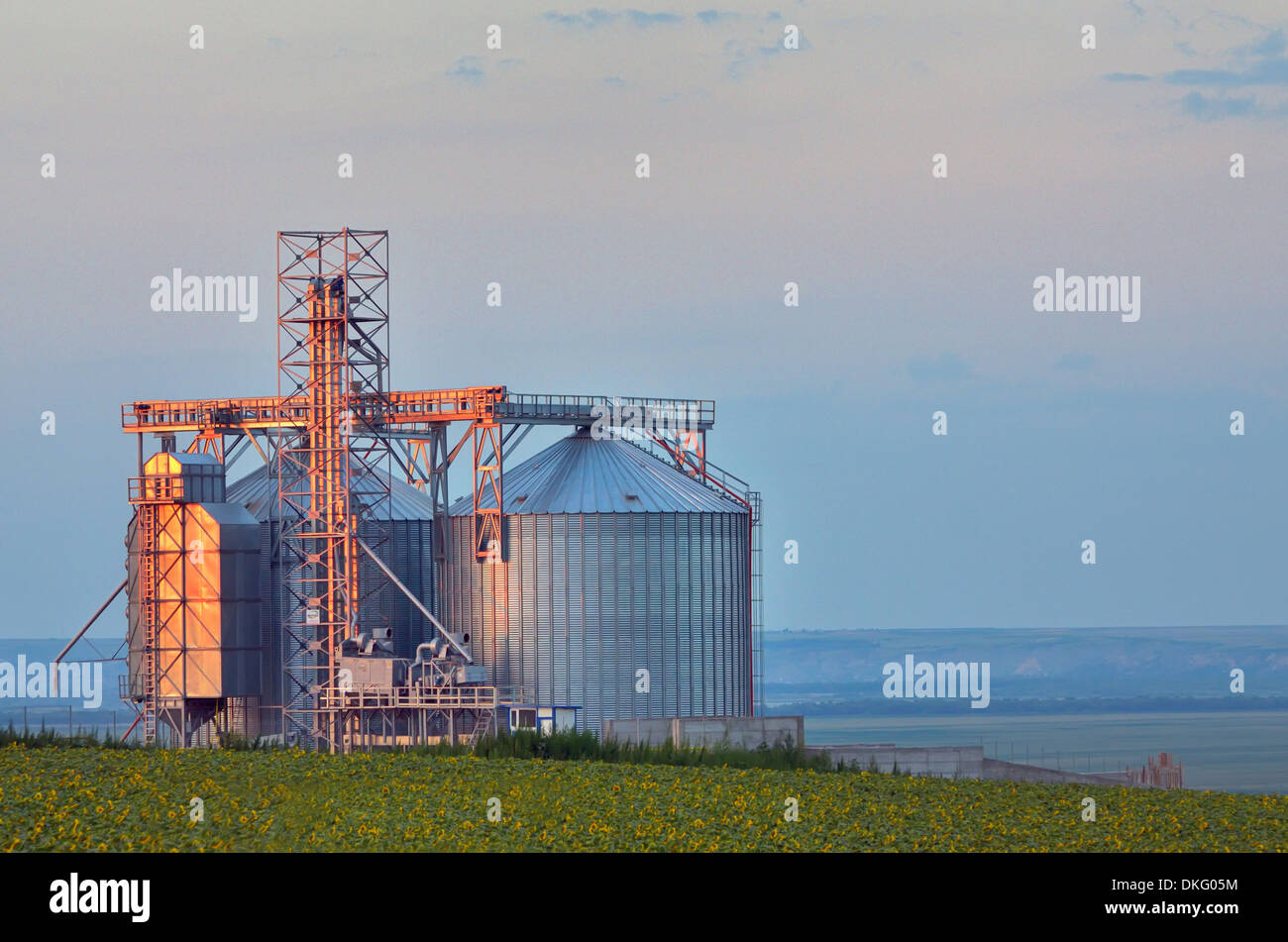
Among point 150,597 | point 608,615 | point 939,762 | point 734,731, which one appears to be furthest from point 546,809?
point 150,597

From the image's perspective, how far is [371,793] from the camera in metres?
32.3

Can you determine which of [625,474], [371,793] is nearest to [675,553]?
[625,474]

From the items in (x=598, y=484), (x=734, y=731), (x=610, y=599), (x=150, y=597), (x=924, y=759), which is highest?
(x=598, y=484)

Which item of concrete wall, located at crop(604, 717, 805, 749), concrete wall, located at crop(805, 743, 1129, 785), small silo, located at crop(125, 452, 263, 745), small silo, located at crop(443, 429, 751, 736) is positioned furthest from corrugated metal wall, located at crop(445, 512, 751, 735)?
small silo, located at crop(125, 452, 263, 745)

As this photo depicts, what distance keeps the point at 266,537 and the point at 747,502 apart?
1634 centimetres

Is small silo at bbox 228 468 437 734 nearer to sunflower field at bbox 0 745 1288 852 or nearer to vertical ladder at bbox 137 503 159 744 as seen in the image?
vertical ladder at bbox 137 503 159 744

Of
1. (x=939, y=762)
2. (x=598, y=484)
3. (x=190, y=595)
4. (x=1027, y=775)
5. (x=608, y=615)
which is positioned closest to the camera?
(x=939, y=762)

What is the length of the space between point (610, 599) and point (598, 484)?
4.03m

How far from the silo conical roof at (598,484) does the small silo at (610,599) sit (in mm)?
70

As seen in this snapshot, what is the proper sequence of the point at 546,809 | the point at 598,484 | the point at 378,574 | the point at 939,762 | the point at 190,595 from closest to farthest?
the point at 546,809
the point at 939,762
the point at 190,595
the point at 598,484
the point at 378,574

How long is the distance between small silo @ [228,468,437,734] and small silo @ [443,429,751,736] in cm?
207

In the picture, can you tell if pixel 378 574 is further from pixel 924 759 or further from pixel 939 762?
pixel 939 762

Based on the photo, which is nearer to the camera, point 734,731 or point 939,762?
point 734,731

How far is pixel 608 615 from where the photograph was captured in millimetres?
58812
